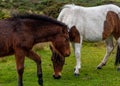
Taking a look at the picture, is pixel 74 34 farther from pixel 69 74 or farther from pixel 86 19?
pixel 69 74

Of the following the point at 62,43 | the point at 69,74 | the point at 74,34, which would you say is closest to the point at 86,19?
the point at 74,34

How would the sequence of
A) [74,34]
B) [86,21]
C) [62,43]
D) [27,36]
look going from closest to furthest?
[27,36]
[62,43]
[74,34]
[86,21]

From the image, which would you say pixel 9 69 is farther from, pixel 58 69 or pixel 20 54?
pixel 20 54

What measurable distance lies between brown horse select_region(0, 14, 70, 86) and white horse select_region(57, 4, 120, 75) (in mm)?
1467

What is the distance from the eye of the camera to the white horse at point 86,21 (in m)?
10.5

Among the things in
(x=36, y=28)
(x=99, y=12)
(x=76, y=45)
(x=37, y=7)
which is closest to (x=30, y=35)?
(x=36, y=28)

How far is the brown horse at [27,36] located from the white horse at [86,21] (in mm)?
1467

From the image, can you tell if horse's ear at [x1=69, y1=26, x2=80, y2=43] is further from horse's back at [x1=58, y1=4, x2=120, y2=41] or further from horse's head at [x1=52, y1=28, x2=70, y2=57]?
horse's head at [x1=52, y1=28, x2=70, y2=57]

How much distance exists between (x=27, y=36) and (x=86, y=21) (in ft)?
9.26

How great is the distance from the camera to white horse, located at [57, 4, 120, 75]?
1050 centimetres

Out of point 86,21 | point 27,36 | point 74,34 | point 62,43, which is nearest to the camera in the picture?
point 27,36

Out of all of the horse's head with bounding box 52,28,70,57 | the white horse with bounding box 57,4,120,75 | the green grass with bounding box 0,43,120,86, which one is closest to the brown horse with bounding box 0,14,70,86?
the horse's head with bounding box 52,28,70,57

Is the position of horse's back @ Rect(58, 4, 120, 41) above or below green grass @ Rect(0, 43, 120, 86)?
above

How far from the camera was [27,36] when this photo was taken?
334 inches
